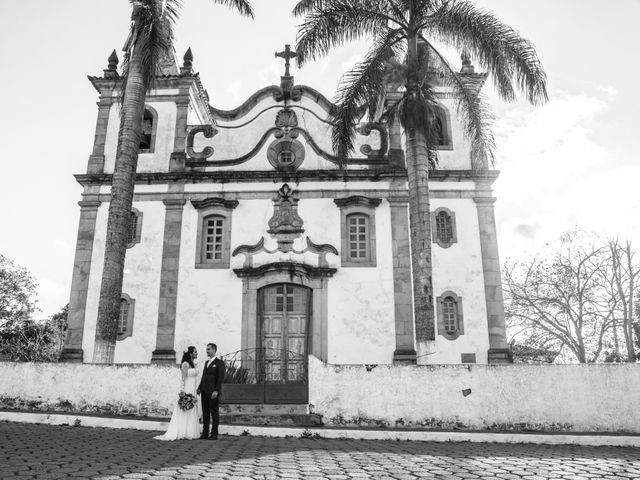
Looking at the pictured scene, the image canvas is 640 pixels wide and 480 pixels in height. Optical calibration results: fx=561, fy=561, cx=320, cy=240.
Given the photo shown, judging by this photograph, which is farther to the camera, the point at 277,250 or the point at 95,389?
the point at 277,250

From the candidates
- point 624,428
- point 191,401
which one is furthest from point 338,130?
point 624,428

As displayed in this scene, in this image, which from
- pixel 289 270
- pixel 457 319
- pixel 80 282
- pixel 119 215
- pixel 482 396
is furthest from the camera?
pixel 80 282

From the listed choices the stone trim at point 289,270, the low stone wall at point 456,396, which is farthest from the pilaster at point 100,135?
the low stone wall at point 456,396

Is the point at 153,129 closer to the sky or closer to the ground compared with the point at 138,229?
closer to the sky

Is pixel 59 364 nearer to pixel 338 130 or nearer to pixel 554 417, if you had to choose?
pixel 338 130

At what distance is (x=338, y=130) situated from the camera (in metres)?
12.5

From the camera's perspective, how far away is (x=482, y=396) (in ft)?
30.3

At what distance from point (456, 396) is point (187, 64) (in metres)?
13.2

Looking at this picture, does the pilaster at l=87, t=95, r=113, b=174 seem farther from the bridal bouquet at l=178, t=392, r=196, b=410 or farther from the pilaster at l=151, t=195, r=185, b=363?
the bridal bouquet at l=178, t=392, r=196, b=410

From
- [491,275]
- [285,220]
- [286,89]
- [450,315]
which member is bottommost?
[450,315]

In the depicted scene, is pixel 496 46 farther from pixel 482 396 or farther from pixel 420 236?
pixel 482 396

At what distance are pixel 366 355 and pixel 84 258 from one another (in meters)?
8.06

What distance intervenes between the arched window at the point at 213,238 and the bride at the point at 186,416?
736 centimetres

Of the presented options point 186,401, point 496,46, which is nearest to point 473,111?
point 496,46
